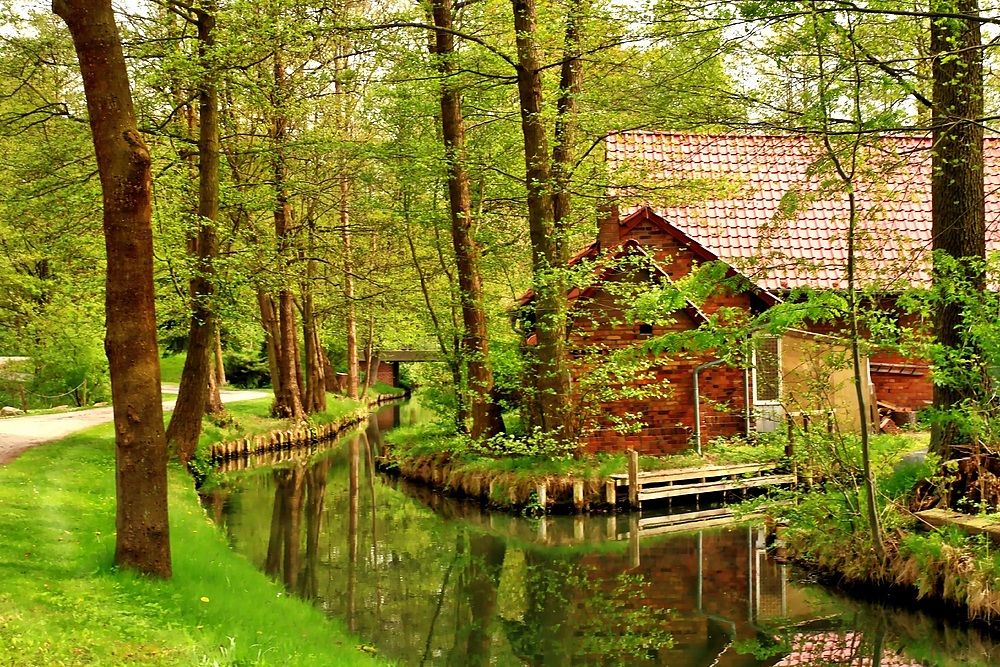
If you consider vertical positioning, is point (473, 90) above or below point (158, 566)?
above

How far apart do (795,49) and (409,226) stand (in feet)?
52.1

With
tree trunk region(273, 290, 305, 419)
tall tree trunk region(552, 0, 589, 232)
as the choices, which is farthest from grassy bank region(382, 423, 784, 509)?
tree trunk region(273, 290, 305, 419)

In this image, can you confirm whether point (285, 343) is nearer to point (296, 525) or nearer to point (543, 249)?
point (296, 525)

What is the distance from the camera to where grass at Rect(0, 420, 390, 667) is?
6.66 m

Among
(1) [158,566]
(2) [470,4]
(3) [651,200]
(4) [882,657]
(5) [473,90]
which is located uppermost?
(2) [470,4]

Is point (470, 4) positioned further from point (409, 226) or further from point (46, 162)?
point (46, 162)

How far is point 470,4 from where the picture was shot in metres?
20.4

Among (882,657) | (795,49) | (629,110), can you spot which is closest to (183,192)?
(629,110)

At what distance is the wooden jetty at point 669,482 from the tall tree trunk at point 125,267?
11232mm

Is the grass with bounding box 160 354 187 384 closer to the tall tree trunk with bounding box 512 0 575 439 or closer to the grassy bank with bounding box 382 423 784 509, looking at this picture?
the grassy bank with bounding box 382 423 784 509

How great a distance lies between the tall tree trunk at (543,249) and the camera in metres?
17.5

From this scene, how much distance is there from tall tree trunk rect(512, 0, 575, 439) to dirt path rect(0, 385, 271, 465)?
901 centimetres

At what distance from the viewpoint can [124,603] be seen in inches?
300

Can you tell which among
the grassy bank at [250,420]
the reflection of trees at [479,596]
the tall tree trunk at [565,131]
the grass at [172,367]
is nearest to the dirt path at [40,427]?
the grassy bank at [250,420]
